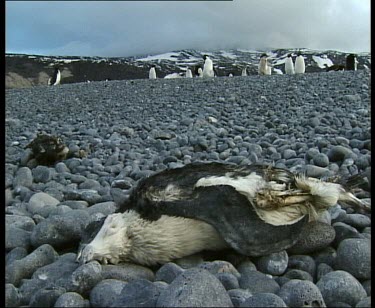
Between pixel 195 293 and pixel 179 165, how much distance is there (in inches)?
113

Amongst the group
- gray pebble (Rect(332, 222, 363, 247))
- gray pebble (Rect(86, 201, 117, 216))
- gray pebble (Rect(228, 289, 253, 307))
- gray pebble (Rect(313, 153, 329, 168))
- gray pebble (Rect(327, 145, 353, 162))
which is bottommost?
gray pebble (Rect(228, 289, 253, 307))

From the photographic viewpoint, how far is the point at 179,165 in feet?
14.8

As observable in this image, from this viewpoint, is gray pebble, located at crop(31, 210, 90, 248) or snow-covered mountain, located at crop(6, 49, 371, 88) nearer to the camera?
gray pebble, located at crop(31, 210, 90, 248)

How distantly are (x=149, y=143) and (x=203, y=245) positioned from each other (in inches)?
128

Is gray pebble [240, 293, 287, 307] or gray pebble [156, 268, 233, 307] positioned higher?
gray pebble [156, 268, 233, 307]

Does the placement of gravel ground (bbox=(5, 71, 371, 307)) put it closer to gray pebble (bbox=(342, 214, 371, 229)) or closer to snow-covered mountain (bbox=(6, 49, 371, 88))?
gray pebble (bbox=(342, 214, 371, 229))

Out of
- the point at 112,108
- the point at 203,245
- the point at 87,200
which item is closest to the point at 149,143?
the point at 87,200

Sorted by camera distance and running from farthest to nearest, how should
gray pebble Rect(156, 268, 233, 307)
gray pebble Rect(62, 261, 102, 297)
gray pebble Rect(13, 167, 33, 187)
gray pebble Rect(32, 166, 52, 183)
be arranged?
gray pebble Rect(32, 166, 52, 183) → gray pebble Rect(13, 167, 33, 187) → gray pebble Rect(62, 261, 102, 297) → gray pebble Rect(156, 268, 233, 307)

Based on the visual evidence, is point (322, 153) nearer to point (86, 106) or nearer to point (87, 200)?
point (87, 200)

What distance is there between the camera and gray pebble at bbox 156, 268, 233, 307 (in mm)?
1645

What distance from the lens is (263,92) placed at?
8.09 m

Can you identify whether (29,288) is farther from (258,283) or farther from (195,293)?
(258,283)

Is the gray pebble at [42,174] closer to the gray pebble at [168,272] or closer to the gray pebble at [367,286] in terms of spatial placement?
the gray pebble at [168,272]

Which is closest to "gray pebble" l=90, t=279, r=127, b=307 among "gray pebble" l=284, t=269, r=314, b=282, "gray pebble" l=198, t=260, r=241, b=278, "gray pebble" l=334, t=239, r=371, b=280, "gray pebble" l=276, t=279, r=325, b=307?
"gray pebble" l=198, t=260, r=241, b=278
